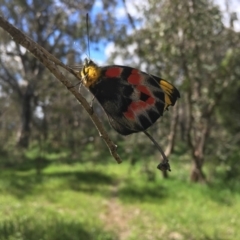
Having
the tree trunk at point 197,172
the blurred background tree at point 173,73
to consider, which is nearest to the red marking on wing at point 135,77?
the blurred background tree at point 173,73

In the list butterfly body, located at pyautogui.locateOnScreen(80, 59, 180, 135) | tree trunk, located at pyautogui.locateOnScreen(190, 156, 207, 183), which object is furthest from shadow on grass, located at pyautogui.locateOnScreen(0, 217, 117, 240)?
tree trunk, located at pyautogui.locateOnScreen(190, 156, 207, 183)

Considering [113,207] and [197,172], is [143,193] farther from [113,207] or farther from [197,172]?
[197,172]

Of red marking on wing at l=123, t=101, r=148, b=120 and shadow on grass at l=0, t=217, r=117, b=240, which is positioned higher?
red marking on wing at l=123, t=101, r=148, b=120

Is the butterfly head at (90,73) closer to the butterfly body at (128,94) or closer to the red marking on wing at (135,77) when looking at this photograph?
the butterfly body at (128,94)

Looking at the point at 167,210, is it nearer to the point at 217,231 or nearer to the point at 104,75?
the point at 217,231

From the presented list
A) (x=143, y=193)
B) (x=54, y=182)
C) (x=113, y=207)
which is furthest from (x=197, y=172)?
(x=54, y=182)

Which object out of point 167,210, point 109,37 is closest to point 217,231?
point 167,210

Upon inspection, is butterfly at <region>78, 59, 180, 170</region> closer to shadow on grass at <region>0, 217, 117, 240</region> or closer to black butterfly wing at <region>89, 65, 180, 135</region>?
black butterfly wing at <region>89, 65, 180, 135</region>
